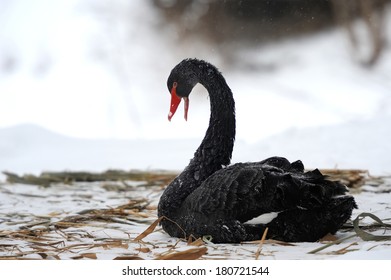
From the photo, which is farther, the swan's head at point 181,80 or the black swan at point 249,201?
the swan's head at point 181,80

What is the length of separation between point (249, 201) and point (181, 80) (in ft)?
1.70

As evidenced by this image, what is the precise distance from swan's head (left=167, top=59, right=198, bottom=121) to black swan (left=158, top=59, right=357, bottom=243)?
4.4 inches

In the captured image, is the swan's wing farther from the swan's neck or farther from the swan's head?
the swan's head

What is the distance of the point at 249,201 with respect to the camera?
178cm

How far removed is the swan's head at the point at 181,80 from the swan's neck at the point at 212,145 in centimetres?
3

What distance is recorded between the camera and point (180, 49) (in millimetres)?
6742

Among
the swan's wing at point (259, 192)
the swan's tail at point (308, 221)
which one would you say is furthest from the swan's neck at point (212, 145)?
the swan's tail at point (308, 221)

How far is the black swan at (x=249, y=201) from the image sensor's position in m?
1.77

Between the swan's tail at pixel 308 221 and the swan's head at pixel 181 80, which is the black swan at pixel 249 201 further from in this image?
the swan's head at pixel 181 80

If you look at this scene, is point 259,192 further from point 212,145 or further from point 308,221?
point 212,145

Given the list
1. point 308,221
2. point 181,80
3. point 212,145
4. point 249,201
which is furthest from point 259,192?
point 181,80
